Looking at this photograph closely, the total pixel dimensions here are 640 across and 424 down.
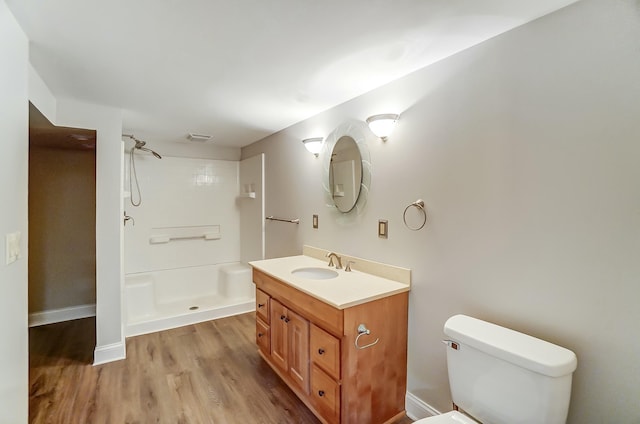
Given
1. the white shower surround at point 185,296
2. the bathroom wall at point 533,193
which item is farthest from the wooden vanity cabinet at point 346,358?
the white shower surround at point 185,296

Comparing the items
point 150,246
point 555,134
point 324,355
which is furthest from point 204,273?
point 555,134

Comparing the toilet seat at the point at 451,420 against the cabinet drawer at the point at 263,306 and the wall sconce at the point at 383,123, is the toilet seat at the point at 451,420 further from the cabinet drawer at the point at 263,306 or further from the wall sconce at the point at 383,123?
the wall sconce at the point at 383,123

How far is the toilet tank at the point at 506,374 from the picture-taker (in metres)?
1.07

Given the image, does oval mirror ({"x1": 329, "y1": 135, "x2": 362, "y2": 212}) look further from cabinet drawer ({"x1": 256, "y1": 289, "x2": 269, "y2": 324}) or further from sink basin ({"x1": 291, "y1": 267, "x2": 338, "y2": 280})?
cabinet drawer ({"x1": 256, "y1": 289, "x2": 269, "y2": 324})

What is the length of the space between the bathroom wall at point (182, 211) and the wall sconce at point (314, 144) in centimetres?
207

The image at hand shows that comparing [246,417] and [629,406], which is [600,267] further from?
[246,417]

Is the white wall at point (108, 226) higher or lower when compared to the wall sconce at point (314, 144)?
lower

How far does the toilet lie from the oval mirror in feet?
3.77

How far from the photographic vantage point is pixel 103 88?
6.69 feet

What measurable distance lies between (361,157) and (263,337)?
1663 millimetres

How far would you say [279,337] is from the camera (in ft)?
7.18

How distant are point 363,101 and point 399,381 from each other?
1.90m

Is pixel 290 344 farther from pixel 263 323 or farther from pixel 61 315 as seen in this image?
pixel 61 315

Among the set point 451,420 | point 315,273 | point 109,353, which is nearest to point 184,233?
point 109,353
